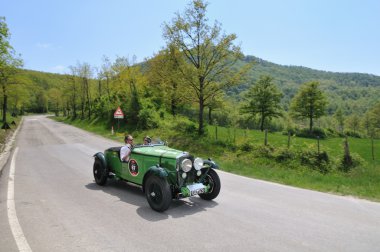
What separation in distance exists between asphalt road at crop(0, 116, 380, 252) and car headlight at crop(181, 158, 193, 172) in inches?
35.7

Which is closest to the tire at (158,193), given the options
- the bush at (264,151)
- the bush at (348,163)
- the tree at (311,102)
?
the bush at (264,151)

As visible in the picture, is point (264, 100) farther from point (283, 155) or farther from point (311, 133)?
point (283, 155)

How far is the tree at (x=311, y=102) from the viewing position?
5262cm

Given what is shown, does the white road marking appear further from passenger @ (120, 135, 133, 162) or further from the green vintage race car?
passenger @ (120, 135, 133, 162)

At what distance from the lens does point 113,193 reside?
7.88 meters

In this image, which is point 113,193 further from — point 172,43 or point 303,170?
point 172,43

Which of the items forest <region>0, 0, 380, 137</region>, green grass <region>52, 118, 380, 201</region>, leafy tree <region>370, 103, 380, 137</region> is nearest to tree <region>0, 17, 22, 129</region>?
forest <region>0, 0, 380, 137</region>

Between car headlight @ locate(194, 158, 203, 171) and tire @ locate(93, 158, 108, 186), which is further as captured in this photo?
tire @ locate(93, 158, 108, 186)

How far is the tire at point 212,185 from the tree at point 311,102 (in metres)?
50.0

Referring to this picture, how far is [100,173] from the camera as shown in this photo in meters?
8.66

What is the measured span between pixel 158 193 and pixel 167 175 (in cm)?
45

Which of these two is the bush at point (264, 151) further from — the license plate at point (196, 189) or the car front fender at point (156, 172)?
the car front fender at point (156, 172)

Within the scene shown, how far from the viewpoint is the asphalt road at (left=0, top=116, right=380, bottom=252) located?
4730 millimetres

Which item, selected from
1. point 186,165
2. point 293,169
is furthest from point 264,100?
point 186,165
